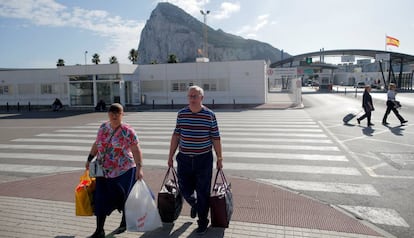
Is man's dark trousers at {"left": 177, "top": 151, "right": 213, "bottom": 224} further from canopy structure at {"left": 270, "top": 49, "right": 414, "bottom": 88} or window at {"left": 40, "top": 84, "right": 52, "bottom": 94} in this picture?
canopy structure at {"left": 270, "top": 49, "right": 414, "bottom": 88}

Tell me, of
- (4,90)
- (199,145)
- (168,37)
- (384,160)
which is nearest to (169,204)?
(199,145)

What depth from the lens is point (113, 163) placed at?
4133 millimetres

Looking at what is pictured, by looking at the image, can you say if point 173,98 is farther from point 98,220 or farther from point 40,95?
point 98,220

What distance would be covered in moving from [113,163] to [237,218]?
192cm

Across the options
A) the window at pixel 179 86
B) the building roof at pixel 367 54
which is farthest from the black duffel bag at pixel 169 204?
the building roof at pixel 367 54

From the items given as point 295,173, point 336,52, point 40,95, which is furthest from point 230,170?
point 336,52

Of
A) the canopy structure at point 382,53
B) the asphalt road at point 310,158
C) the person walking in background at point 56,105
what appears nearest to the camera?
the asphalt road at point 310,158

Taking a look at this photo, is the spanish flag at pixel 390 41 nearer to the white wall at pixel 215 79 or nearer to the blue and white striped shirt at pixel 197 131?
the white wall at pixel 215 79

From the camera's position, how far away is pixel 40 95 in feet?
113

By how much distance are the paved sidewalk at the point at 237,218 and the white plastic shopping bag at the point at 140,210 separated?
0.75ft

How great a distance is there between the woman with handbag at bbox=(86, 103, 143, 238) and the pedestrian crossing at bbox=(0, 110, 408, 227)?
3.38 meters

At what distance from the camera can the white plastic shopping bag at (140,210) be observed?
4035 millimetres

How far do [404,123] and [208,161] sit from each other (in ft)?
44.0

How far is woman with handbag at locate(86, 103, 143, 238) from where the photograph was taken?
411 cm
